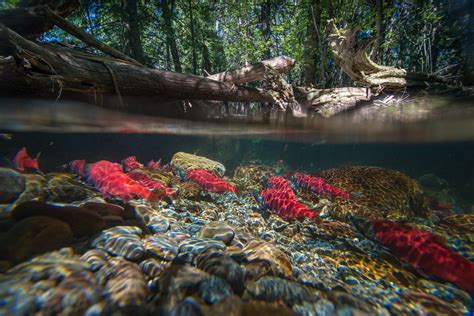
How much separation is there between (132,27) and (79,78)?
720 centimetres

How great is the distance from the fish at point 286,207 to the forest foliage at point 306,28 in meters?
6.54

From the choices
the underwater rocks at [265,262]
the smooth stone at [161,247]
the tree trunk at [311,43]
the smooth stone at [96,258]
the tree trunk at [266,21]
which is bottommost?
the underwater rocks at [265,262]

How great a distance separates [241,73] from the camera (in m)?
7.29

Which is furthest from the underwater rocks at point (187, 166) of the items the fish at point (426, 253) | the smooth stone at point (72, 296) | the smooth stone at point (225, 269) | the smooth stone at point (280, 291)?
the fish at point (426, 253)

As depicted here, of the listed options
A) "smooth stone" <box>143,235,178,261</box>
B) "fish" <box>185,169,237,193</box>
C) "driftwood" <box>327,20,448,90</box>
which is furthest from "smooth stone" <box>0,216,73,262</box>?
"driftwood" <box>327,20,448,90</box>

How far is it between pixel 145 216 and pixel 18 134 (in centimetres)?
1341

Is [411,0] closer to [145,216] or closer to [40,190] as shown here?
[145,216]

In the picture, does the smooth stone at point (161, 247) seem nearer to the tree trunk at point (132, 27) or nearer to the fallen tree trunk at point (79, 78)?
the fallen tree trunk at point (79, 78)

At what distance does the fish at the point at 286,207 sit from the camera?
18.6 feet

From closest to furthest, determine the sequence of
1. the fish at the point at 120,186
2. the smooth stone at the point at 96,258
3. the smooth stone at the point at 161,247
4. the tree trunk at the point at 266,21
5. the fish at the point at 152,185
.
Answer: the smooth stone at the point at 96,258, the smooth stone at the point at 161,247, the fish at the point at 120,186, the fish at the point at 152,185, the tree trunk at the point at 266,21

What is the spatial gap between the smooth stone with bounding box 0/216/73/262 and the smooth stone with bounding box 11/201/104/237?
234 mm

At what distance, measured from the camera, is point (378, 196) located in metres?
7.30

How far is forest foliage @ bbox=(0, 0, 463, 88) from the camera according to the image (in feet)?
28.8

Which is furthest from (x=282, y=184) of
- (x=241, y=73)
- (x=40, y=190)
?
(x=40, y=190)
